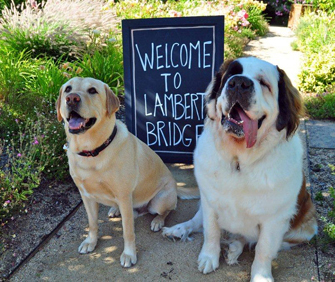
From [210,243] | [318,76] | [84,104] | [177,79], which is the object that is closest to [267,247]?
[210,243]

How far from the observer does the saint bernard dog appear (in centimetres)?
215

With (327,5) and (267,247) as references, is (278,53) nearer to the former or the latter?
(327,5)

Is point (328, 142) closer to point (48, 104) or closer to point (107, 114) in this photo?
point (107, 114)

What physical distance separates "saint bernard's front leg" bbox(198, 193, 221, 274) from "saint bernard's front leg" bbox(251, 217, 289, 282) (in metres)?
0.31

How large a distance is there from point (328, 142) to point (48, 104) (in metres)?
4.01

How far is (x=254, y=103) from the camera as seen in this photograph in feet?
6.82

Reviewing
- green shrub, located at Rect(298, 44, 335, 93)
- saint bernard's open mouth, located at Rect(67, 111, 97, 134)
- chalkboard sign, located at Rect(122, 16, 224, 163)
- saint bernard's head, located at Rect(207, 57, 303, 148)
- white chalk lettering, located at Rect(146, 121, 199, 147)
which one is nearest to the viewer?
saint bernard's head, located at Rect(207, 57, 303, 148)

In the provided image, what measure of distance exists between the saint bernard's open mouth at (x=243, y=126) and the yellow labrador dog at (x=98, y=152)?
3.06 ft

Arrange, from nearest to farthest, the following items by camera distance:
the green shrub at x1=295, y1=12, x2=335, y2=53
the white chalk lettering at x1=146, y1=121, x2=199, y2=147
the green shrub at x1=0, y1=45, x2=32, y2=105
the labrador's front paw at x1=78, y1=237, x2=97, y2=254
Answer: the labrador's front paw at x1=78, y1=237, x2=97, y2=254 < the white chalk lettering at x1=146, y1=121, x2=199, y2=147 < the green shrub at x1=0, y1=45, x2=32, y2=105 < the green shrub at x1=295, y1=12, x2=335, y2=53

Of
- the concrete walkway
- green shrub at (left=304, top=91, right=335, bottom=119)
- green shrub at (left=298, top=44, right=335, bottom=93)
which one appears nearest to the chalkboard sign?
the concrete walkway

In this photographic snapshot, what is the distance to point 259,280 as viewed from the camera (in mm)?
2527

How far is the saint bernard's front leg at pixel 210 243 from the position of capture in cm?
271

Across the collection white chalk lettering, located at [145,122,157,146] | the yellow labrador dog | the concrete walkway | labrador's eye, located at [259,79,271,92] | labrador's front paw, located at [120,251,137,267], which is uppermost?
labrador's eye, located at [259,79,271,92]

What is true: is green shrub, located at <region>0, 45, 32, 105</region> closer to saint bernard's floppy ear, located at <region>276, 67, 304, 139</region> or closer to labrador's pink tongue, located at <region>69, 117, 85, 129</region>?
labrador's pink tongue, located at <region>69, 117, 85, 129</region>
